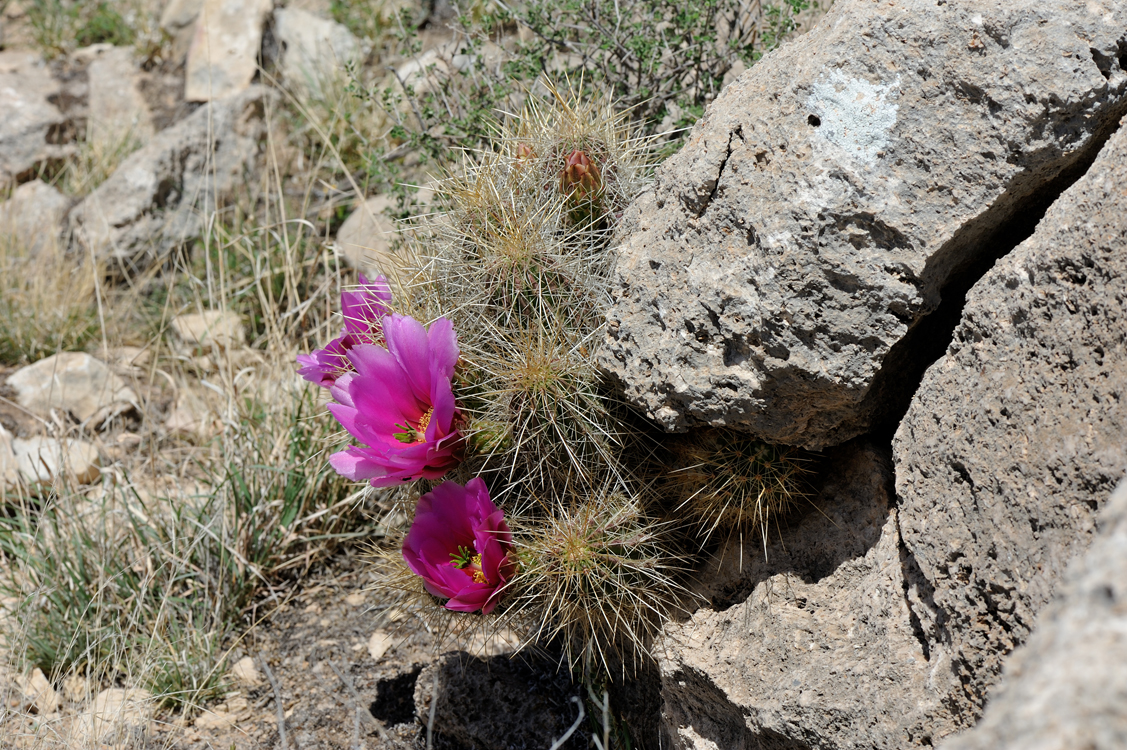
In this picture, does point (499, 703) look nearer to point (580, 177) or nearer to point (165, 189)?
point (580, 177)

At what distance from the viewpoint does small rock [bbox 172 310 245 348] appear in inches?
150

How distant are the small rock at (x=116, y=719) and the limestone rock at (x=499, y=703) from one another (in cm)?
75

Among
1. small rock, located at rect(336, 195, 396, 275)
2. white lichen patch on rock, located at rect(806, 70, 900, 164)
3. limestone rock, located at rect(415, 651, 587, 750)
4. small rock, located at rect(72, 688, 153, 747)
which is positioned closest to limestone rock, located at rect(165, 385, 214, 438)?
small rock, located at rect(336, 195, 396, 275)

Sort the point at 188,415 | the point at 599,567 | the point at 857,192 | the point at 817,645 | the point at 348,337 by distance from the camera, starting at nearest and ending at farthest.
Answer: the point at 857,192
the point at 817,645
the point at 599,567
the point at 348,337
the point at 188,415

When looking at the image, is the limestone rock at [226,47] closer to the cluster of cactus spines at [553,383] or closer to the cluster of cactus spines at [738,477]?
the cluster of cactus spines at [553,383]

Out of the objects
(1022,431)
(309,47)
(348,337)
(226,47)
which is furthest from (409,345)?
(226,47)

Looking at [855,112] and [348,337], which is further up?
[855,112]

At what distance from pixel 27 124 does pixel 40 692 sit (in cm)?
364

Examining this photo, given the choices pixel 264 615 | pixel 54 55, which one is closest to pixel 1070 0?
pixel 264 615

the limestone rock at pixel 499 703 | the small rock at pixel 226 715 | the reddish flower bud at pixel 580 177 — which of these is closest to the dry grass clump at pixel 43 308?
the small rock at pixel 226 715

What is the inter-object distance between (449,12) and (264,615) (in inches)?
133

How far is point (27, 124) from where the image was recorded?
4.91m

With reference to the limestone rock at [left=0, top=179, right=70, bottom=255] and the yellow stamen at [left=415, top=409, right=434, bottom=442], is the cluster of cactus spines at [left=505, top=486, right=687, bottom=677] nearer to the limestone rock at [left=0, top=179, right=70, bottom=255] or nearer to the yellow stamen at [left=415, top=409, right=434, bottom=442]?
the yellow stamen at [left=415, top=409, right=434, bottom=442]

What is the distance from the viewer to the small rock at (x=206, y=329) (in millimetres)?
3808
